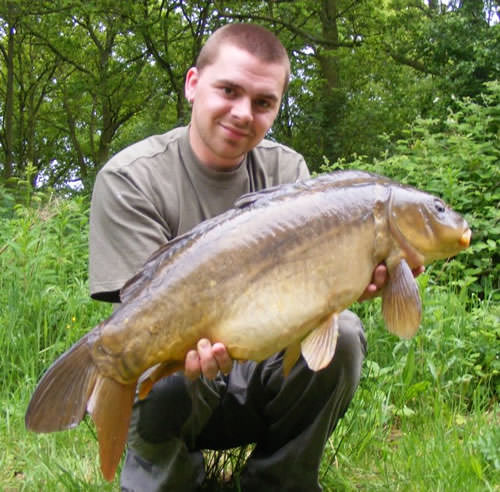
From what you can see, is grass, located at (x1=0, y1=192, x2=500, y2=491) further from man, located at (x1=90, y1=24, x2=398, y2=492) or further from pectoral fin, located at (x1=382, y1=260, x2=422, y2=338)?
pectoral fin, located at (x1=382, y1=260, x2=422, y2=338)

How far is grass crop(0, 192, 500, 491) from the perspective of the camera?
203 centimetres

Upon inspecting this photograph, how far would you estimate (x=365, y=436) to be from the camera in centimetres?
222

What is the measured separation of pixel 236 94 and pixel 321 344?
848mm

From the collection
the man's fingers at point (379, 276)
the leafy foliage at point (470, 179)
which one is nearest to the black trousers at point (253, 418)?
the man's fingers at point (379, 276)

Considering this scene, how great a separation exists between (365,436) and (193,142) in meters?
1.13

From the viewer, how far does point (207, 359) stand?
1.52m

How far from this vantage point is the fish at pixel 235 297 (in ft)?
4.90

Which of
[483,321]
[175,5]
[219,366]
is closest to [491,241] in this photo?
[483,321]

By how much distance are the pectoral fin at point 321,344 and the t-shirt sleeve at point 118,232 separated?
22.3 inches

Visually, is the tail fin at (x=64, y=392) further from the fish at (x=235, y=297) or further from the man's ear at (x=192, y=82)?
the man's ear at (x=192, y=82)

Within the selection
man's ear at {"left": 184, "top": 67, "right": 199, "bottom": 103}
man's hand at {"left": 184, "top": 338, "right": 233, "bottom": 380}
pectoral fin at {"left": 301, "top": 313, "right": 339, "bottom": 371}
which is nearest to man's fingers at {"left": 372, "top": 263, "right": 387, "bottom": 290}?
pectoral fin at {"left": 301, "top": 313, "right": 339, "bottom": 371}

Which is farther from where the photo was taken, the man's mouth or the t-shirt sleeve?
the man's mouth

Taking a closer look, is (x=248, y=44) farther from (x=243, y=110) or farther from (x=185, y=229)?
(x=185, y=229)

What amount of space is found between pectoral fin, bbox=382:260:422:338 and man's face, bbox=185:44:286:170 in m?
0.65
